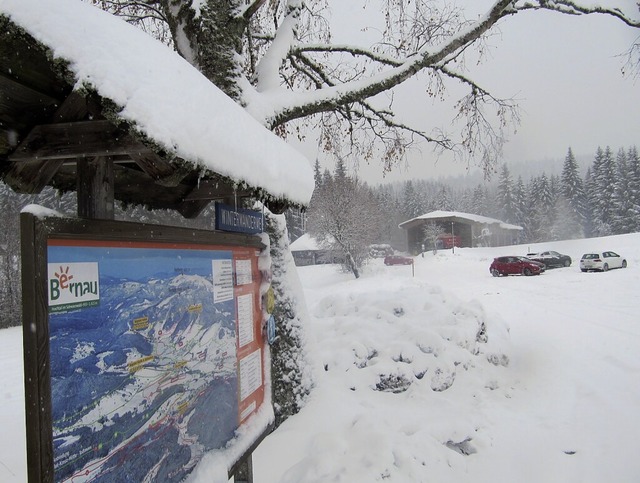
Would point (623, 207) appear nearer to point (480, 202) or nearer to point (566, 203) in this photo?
point (566, 203)

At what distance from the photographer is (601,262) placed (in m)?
25.9

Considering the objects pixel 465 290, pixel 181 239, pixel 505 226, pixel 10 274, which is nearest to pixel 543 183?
pixel 505 226

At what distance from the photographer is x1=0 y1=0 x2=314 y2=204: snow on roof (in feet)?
4.91

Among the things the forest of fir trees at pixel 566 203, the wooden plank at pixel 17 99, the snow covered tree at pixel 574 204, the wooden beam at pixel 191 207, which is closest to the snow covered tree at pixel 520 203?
the forest of fir trees at pixel 566 203

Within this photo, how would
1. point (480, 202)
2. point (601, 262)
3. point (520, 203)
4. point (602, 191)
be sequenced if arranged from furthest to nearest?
point (480, 202) → point (520, 203) → point (602, 191) → point (601, 262)

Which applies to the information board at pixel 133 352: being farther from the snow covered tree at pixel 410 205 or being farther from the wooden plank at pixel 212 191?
the snow covered tree at pixel 410 205

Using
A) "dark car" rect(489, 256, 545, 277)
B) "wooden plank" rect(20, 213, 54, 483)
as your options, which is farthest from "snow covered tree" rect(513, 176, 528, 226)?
"wooden plank" rect(20, 213, 54, 483)

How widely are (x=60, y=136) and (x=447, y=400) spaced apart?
579cm

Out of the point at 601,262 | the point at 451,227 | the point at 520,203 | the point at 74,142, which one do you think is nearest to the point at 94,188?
the point at 74,142

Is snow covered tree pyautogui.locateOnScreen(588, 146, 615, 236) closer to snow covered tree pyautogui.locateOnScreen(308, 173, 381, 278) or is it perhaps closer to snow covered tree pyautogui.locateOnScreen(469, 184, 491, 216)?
snow covered tree pyautogui.locateOnScreen(469, 184, 491, 216)

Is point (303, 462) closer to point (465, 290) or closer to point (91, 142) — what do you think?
point (91, 142)

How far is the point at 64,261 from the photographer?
1.70 m

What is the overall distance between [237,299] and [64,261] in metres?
1.57

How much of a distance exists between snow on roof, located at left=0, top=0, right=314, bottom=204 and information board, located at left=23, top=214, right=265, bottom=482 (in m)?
0.55
